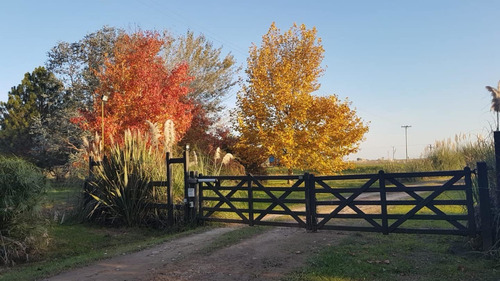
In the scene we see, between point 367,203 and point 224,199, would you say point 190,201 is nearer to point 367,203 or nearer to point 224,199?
Answer: point 224,199

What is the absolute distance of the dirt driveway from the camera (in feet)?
21.7

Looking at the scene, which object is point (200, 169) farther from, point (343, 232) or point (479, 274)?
point (479, 274)

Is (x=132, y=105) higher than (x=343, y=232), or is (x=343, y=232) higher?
(x=132, y=105)

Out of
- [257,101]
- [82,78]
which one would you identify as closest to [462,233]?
[257,101]

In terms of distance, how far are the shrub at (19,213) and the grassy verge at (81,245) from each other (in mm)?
347

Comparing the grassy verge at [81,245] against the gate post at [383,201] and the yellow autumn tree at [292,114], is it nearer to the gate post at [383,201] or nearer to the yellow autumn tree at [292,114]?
the gate post at [383,201]

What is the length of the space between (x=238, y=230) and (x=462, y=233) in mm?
5110

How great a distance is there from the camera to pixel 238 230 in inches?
408

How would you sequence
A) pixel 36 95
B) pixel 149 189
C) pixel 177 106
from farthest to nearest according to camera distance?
pixel 36 95
pixel 177 106
pixel 149 189

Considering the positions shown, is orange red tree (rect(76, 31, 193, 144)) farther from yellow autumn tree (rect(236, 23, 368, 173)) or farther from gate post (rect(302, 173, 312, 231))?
gate post (rect(302, 173, 312, 231))

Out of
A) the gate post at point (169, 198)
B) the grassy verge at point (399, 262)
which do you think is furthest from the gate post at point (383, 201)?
the gate post at point (169, 198)

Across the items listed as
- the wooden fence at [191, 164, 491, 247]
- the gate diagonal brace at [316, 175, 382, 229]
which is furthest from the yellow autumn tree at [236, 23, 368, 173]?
the gate diagonal brace at [316, 175, 382, 229]

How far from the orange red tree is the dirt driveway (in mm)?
9693

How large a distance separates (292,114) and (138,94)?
9.00 meters
